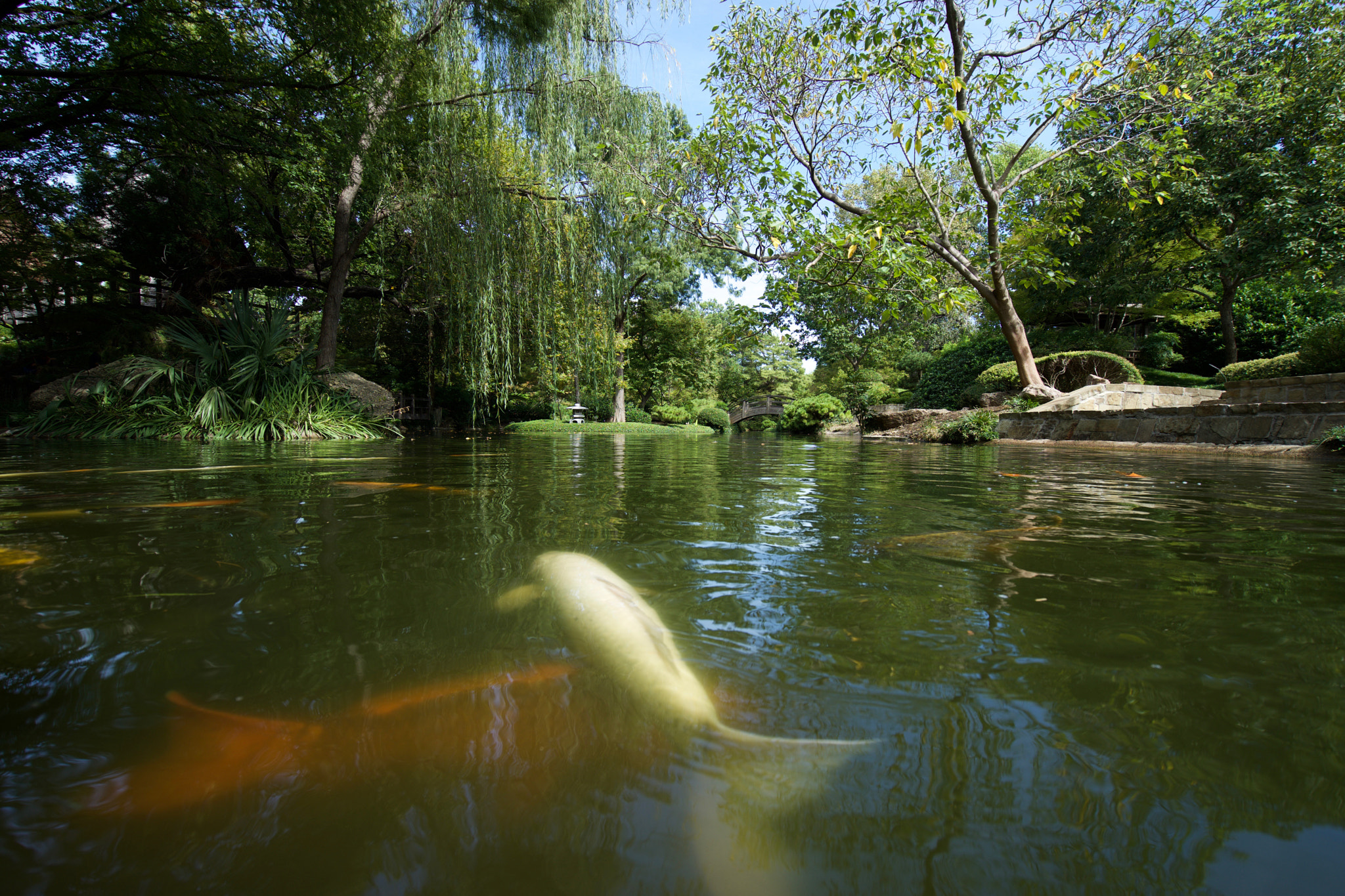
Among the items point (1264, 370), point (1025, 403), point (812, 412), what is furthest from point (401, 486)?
point (812, 412)

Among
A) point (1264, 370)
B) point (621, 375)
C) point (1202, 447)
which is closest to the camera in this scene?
point (1202, 447)

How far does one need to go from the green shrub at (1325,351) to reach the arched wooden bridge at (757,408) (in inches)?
1029

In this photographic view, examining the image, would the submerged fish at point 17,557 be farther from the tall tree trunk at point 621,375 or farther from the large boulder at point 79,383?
the tall tree trunk at point 621,375

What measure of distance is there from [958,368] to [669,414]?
540 inches

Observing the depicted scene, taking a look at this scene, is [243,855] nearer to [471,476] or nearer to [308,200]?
[471,476]

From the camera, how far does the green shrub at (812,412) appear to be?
20148 mm

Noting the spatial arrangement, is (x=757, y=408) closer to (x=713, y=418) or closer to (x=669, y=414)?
(x=713, y=418)

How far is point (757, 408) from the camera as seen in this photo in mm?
37531

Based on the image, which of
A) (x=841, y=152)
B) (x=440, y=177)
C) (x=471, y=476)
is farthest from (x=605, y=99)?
(x=471, y=476)

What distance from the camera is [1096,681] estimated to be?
93 cm

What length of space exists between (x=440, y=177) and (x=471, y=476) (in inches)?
238

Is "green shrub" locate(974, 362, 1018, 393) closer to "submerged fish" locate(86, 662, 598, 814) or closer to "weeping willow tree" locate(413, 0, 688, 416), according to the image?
"weeping willow tree" locate(413, 0, 688, 416)

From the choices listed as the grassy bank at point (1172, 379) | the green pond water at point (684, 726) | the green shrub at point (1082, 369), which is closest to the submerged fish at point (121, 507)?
the green pond water at point (684, 726)

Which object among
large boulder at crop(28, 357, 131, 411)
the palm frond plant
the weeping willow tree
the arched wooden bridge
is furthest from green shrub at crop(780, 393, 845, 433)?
large boulder at crop(28, 357, 131, 411)
